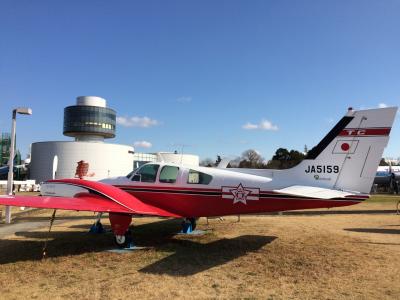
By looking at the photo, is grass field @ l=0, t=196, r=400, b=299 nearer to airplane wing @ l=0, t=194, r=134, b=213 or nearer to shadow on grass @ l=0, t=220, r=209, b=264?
shadow on grass @ l=0, t=220, r=209, b=264

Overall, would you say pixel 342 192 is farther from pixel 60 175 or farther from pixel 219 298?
pixel 60 175

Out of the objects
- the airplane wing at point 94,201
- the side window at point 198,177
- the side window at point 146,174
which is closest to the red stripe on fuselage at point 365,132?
the side window at point 198,177

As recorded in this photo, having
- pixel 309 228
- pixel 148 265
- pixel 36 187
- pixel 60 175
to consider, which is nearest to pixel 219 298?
pixel 148 265

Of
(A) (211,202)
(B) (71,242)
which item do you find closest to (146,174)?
(A) (211,202)

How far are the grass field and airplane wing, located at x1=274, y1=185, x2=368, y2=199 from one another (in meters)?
1.71

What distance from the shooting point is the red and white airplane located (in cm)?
997

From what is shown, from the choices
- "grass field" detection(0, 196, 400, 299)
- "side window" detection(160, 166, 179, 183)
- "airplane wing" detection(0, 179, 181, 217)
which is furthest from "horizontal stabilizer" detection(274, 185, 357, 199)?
"airplane wing" detection(0, 179, 181, 217)

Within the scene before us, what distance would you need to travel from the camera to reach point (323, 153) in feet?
35.1

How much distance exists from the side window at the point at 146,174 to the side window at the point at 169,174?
0.93 feet

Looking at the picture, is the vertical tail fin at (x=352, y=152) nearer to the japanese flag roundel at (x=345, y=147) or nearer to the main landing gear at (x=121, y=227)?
the japanese flag roundel at (x=345, y=147)

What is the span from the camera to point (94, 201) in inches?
444

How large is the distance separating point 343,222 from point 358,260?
26.8 feet

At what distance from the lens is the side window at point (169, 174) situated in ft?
39.2

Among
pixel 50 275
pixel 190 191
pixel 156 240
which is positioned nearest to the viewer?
pixel 50 275
